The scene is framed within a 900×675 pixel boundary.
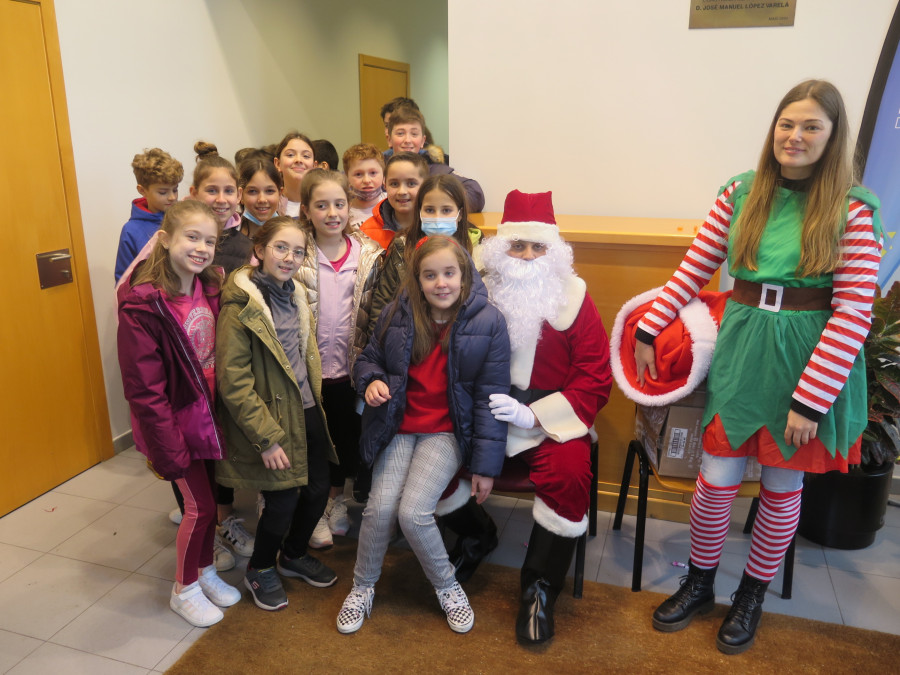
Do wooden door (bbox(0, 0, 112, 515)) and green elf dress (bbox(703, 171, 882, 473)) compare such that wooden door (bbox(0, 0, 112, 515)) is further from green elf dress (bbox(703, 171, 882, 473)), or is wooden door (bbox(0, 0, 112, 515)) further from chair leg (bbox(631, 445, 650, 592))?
green elf dress (bbox(703, 171, 882, 473))

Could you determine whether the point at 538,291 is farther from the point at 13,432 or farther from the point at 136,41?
the point at 136,41

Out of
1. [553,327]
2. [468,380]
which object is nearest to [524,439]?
[468,380]

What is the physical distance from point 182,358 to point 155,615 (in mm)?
917

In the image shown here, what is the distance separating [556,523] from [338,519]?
100 centimetres

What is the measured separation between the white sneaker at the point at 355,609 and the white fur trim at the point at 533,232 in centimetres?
127

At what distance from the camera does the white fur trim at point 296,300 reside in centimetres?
211

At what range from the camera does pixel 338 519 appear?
9.00 ft

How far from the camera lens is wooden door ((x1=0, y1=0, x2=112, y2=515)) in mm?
2779

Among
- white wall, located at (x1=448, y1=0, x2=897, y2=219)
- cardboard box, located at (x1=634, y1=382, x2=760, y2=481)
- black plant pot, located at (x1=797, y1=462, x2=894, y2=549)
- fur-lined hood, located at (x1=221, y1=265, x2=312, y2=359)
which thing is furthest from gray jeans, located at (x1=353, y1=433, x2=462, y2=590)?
black plant pot, located at (x1=797, y1=462, x2=894, y2=549)

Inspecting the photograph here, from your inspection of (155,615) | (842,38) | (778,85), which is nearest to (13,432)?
(155,615)

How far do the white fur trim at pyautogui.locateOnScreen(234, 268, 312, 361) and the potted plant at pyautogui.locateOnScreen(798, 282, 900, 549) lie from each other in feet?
6.48

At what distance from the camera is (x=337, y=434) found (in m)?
2.62

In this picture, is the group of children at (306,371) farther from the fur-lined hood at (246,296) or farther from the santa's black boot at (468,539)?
the santa's black boot at (468,539)

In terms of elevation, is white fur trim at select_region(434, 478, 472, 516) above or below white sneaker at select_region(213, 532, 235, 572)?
above
